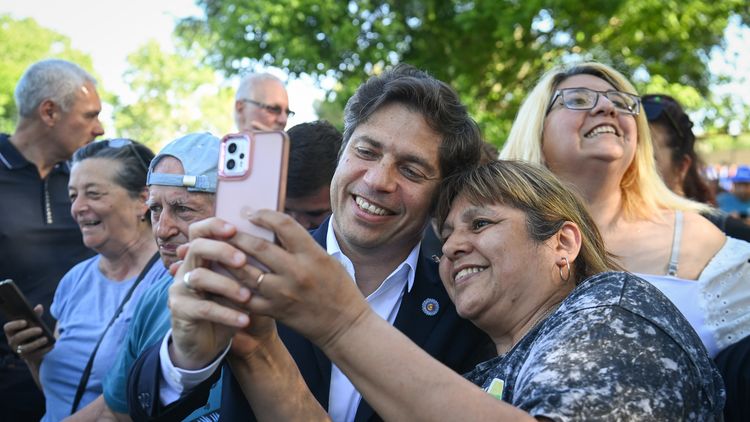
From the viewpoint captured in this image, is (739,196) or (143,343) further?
(739,196)

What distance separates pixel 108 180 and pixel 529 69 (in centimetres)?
1064

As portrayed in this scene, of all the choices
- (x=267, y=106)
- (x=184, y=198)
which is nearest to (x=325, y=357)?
(x=184, y=198)

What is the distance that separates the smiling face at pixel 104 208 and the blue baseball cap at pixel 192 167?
83cm

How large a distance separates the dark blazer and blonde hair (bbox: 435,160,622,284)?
371 millimetres

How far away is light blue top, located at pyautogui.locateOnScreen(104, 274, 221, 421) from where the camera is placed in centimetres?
246

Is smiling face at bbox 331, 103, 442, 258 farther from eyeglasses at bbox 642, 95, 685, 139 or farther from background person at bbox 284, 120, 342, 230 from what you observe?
eyeglasses at bbox 642, 95, 685, 139

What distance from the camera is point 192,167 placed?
2814mm

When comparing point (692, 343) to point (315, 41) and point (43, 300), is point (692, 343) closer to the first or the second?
point (43, 300)

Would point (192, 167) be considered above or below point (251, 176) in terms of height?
below

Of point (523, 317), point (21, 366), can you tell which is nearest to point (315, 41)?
point (21, 366)

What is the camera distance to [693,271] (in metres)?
2.96

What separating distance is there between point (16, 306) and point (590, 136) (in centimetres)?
275

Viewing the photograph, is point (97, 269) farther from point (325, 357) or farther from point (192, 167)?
point (325, 357)

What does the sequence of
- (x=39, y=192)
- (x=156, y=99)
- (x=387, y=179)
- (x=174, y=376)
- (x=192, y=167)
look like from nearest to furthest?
1. (x=174, y=376)
2. (x=387, y=179)
3. (x=192, y=167)
4. (x=39, y=192)
5. (x=156, y=99)
